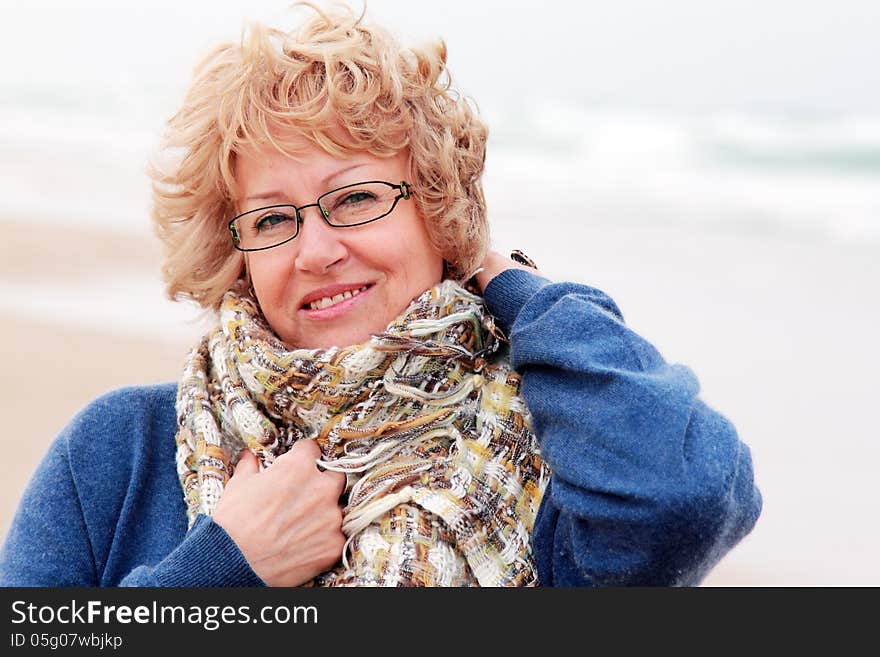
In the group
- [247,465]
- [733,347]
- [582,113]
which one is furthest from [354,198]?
[582,113]

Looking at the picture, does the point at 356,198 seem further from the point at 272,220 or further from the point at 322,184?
the point at 272,220

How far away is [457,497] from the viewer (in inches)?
86.3

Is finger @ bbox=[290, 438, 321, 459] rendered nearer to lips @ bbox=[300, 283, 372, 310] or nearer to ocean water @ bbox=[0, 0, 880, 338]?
lips @ bbox=[300, 283, 372, 310]

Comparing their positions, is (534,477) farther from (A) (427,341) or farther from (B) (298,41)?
(B) (298,41)

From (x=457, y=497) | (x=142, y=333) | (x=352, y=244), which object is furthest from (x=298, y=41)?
(x=142, y=333)

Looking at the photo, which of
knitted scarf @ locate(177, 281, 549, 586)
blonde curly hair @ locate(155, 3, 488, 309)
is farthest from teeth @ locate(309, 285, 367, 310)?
blonde curly hair @ locate(155, 3, 488, 309)

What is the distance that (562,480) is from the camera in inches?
82.0

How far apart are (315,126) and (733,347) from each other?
433cm

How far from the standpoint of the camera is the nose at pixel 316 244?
226cm

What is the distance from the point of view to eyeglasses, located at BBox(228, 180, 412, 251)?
7.50 feet

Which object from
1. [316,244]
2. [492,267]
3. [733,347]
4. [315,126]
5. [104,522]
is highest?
[315,126]

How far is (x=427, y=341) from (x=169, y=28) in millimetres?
15003

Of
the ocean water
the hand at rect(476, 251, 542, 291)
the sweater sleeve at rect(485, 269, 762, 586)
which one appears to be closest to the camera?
the sweater sleeve at rect(485, 269, 762, 586)

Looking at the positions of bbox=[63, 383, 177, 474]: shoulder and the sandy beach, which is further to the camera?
the sandy beach
